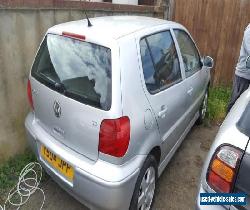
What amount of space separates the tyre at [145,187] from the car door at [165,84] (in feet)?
0.97

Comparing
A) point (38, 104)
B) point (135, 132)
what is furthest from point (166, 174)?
point (38, 104)

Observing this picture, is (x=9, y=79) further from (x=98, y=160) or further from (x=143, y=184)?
(x=143, y=184)

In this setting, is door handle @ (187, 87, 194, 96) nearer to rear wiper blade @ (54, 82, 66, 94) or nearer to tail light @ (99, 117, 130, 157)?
tail light @ (99, 117, 130, 157)

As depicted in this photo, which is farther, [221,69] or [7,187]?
[221,69]

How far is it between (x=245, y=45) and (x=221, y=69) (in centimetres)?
245

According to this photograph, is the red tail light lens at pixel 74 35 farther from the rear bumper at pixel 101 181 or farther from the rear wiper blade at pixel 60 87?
the rear bumper at pixel 101 181

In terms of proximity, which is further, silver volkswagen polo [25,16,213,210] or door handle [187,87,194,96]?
door handle [187,87,194,96]

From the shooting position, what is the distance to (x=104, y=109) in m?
2.48

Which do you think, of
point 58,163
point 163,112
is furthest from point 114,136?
point 163,112

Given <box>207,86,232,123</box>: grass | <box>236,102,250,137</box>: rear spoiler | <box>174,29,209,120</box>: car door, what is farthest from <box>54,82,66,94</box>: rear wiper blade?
<box>207,86,232,123</box>: grass

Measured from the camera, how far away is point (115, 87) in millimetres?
2492

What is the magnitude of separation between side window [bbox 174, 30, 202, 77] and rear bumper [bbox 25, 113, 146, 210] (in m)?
1.66

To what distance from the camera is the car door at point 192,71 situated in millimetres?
3900

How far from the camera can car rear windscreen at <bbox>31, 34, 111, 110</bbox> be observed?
256cm
